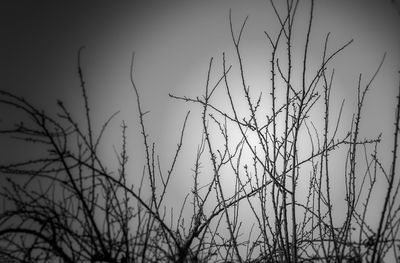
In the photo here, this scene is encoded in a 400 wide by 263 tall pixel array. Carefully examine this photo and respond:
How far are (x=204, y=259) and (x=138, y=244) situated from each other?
632 mm

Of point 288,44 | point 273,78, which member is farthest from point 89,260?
point 288,44

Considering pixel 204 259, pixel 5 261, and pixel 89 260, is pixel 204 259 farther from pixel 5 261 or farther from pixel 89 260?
pixel 5 261

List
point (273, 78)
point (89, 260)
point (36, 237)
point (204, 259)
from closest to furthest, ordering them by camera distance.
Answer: point (36, 237) < point (89, 260) < point (273, 78) < point (204, 259)

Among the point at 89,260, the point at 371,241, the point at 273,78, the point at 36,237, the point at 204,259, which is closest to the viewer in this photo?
the point at 36,237

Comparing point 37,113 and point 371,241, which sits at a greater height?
point 37,113

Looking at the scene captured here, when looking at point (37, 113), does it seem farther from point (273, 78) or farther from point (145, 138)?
point (273, 78)

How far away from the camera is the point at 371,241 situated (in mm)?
2096

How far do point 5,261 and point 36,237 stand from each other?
634 mm

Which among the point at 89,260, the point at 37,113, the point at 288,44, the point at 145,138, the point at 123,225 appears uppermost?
Result: the point at 288,44

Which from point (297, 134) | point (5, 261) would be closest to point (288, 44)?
point (297, 134)

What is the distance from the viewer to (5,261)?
2217 mm

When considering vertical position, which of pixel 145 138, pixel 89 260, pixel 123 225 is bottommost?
pixel 89 260

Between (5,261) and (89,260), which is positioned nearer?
(89,260)

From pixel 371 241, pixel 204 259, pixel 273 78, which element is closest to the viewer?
pixel 371 241
